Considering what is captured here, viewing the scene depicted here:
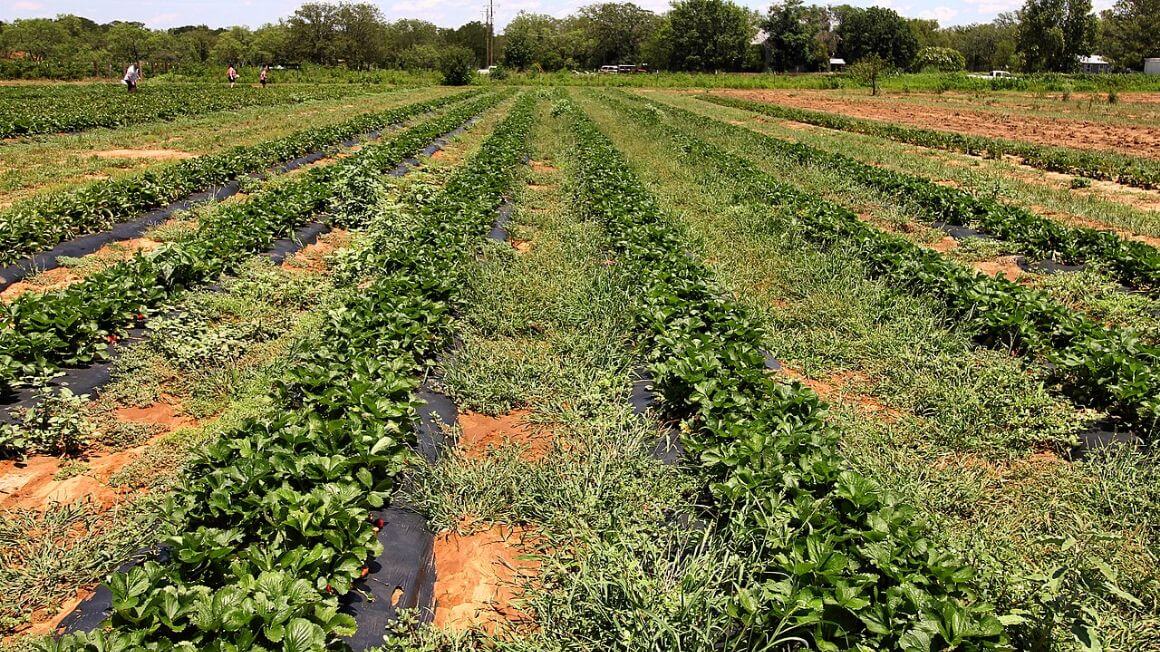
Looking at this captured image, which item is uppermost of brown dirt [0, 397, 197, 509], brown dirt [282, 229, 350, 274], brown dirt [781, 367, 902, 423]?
brown dirt [282, 229, 350, 274]

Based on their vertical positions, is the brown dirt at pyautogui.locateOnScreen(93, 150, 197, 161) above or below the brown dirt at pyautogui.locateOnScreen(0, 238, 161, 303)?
above

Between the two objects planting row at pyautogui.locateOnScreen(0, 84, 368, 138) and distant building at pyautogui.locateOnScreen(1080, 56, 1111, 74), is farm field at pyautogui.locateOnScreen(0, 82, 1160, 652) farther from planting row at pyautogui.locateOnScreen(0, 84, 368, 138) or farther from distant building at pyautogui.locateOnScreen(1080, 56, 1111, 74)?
distant building at pyautogui.locateOnScreen(1080, 56, 1111, 74)

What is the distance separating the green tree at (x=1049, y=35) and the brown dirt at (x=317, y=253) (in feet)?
269

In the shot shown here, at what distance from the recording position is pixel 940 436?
455 centimetres

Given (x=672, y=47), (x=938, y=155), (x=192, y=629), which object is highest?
(x=672, y=47)

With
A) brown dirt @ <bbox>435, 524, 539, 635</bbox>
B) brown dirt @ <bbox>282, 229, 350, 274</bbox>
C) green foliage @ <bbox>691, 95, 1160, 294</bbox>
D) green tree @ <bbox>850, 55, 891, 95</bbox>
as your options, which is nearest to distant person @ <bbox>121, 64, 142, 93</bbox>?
brown dirt @ <bbox>282, 229, 350, 274</bbox>

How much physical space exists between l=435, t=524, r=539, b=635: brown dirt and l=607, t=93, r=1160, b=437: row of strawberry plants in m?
4.17

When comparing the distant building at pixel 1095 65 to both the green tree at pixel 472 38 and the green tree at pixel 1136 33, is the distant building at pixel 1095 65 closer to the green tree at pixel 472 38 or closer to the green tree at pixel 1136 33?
the green tree at pixel 1136 33

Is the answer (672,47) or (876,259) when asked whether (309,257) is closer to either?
(876,259)

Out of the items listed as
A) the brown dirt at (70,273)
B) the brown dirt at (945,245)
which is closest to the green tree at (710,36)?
the brown dirt at (945,245)

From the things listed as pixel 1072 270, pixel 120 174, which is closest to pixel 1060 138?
pixel 1072 270

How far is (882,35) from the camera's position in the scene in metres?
93.8

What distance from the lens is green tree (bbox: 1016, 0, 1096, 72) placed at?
229 ft

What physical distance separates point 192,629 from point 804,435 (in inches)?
116
